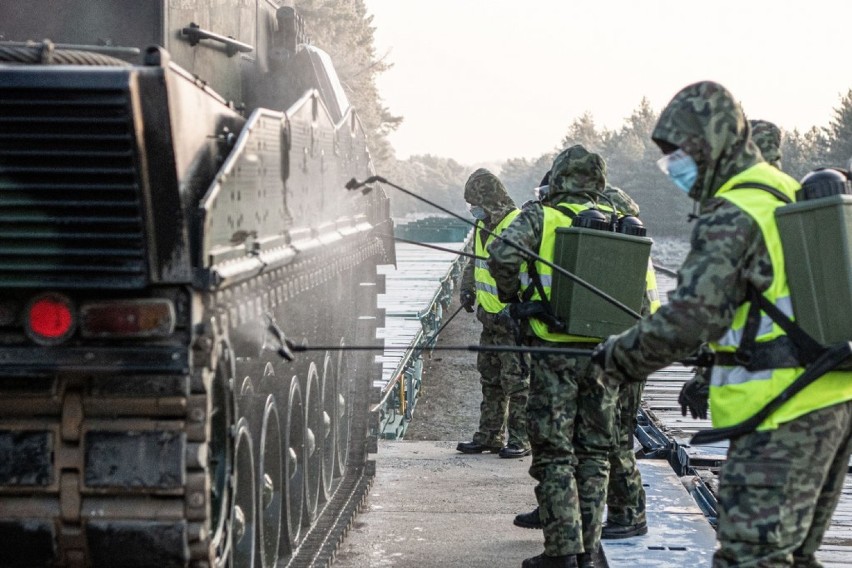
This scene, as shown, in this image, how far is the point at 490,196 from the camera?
39.5ft

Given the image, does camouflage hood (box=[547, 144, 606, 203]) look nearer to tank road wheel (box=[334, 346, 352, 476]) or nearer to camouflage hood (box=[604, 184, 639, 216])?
camouflage hood (box=[604, 184, 639, 216])

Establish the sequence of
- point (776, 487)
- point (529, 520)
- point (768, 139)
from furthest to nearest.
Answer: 1. point (529, 520)
2. point (768, 139)
3. point (776, 487)

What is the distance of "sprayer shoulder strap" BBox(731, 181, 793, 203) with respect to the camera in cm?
499

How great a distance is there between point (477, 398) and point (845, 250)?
18.6 metres

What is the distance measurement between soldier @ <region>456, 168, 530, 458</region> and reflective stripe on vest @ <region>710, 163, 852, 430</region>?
21.9 ft

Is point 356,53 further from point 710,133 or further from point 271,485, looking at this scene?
point 710,133

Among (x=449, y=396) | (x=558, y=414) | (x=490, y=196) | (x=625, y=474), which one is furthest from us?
(x=449, y=396)

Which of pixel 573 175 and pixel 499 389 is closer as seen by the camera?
pixel 573 175

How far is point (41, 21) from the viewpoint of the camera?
660 centimetres

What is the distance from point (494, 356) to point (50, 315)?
7555mm

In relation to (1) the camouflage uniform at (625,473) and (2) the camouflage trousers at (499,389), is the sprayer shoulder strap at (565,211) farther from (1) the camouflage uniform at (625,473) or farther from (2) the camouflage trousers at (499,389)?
(2) the camouflage trousers at (499,389)

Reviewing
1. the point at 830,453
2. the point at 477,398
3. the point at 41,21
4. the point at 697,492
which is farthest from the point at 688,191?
the point at 477,398

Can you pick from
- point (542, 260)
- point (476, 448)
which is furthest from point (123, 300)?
point (476, 448)

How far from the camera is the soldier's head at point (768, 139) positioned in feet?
23.8
